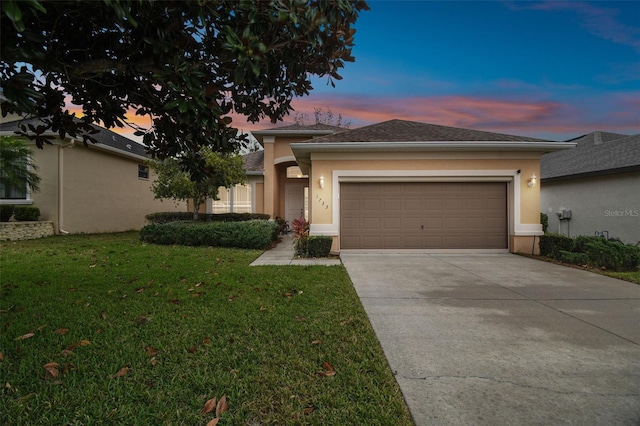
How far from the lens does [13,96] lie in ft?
6.79

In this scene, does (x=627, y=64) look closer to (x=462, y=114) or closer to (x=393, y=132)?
(x=462, y=114)

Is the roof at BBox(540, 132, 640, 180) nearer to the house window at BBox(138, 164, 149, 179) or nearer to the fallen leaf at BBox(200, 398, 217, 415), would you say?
the fallen leaf at BBox(200, 398, 217, 415)

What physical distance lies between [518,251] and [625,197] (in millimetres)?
5164

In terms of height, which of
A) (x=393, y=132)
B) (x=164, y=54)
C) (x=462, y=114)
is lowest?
(x=164, y=54)

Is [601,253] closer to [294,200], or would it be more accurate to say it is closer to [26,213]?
[294,200]

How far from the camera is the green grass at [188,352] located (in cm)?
203

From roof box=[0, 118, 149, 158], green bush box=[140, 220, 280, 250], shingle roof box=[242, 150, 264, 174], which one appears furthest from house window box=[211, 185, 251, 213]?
green bush box=[140, 220, 280, 250]

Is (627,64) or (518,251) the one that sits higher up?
(627,64)

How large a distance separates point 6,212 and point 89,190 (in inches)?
A: 108

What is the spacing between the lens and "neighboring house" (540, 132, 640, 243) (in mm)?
10305

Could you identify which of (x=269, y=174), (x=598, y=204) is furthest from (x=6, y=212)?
(x=598, y=204)

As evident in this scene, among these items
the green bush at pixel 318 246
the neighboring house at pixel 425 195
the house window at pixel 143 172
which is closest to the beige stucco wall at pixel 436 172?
the neighboring house at pixel 425 195

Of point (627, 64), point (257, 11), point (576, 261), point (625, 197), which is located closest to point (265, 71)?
point (257, 11)

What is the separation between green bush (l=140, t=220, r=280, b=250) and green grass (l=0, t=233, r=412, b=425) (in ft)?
14.3
